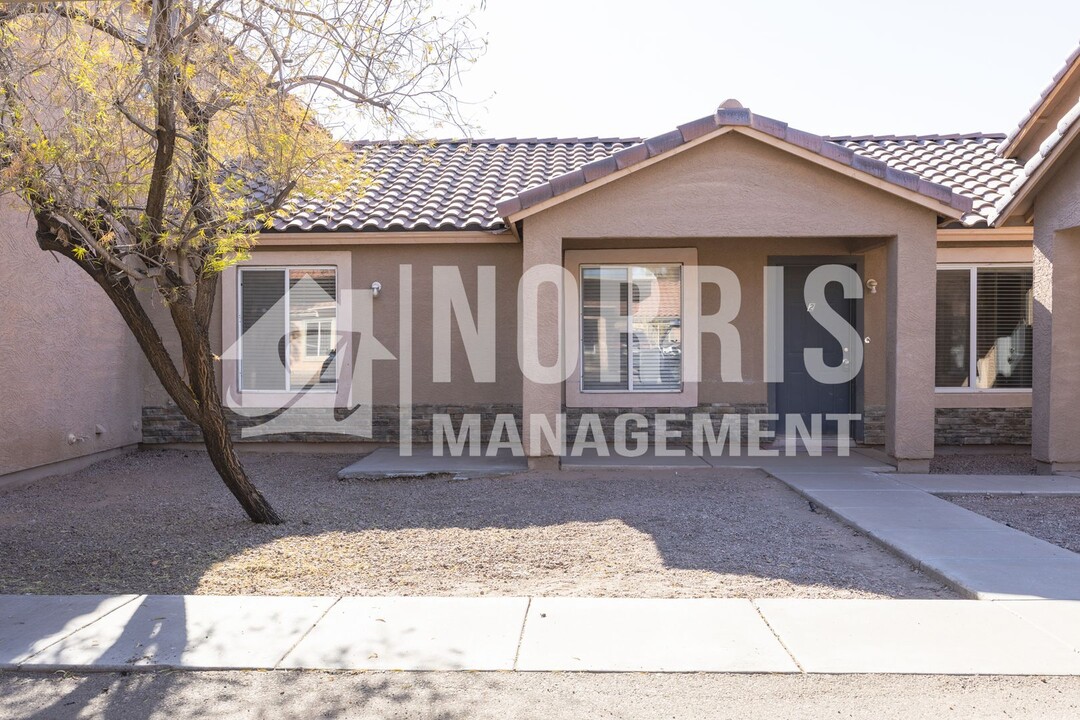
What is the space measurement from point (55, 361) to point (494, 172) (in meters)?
7.02

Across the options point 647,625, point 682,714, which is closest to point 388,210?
point 647,625

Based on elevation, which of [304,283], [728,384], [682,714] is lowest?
[682,714]

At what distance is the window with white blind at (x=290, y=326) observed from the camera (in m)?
12.7

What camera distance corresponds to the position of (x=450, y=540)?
775 centimetres

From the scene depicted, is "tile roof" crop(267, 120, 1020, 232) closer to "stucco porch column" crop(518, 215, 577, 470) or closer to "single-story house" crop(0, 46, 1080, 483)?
"single-story house" crop(0, 46, 1080, 483)

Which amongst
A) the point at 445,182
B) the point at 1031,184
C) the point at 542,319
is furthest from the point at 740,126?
the point at 445,182

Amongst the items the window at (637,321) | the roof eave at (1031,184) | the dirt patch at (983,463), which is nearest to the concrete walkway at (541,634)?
the dirt patch at (983,463)

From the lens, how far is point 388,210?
41.7 feet

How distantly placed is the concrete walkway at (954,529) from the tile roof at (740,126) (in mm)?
3200

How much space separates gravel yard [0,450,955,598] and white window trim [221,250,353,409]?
1834 mm

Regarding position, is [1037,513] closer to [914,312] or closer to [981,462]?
[914,312]

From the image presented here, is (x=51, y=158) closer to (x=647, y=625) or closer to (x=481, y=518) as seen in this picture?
(x=481, y=518)

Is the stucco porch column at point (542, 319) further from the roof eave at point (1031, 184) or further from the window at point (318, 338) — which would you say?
the roof eave at point (1031, 184)

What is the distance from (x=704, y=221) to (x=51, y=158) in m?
6.74
